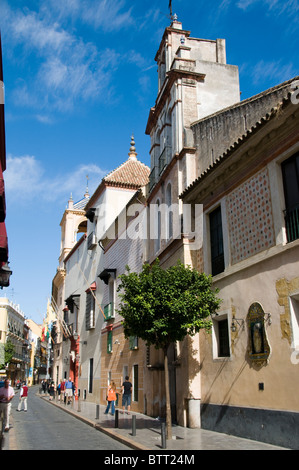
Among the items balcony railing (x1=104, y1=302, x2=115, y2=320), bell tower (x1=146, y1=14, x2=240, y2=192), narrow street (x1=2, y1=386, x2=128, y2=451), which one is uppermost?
bell tower (x1=146, y1=14, x2=240, y2=192)

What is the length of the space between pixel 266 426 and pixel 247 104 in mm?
8677

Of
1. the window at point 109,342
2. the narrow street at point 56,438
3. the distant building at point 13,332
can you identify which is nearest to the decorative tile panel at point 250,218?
the narrow street at point 56,438

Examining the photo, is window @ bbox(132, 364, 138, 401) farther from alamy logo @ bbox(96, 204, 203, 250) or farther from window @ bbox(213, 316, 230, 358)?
window @ bbox(213, 316, 230, 358)

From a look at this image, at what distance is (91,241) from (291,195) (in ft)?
71.3

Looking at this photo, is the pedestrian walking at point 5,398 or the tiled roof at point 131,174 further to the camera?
the tiled roof at point 131,174

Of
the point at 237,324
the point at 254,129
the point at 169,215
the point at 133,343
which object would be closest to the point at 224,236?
the point at 237,324

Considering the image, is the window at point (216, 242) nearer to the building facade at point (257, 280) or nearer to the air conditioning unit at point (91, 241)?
the building facade at point (257, 280)

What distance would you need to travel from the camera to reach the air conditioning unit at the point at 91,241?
2920cm

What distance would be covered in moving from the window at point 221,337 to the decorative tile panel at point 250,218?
1.85 metres

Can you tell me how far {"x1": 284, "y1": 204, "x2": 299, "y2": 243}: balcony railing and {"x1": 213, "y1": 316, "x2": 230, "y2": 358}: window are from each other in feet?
11.3

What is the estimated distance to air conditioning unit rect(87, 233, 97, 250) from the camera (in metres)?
29.2

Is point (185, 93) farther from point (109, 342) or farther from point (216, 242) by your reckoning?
point (109, 342)

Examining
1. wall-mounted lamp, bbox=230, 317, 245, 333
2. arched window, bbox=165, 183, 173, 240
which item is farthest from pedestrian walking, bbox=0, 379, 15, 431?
arched window, bbox=165, 183, 173, 240
